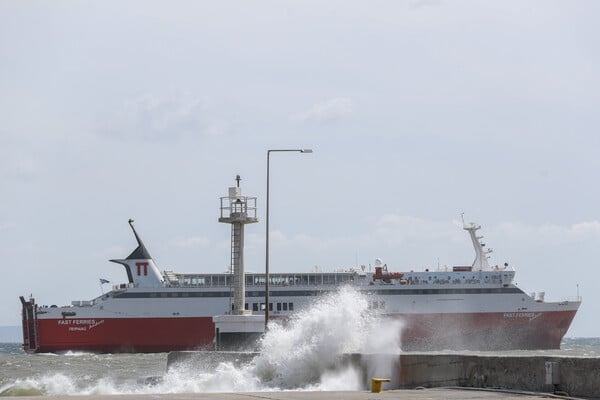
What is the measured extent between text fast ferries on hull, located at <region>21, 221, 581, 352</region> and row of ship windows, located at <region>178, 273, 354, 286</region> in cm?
6

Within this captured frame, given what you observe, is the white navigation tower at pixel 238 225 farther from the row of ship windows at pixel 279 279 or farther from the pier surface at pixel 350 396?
the row of ship windows at pixel 279 279

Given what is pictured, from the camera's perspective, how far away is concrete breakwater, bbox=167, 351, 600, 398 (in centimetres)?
1101

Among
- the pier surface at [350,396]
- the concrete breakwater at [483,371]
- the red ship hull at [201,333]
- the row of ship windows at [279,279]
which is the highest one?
the row of ship windows at [279,279]

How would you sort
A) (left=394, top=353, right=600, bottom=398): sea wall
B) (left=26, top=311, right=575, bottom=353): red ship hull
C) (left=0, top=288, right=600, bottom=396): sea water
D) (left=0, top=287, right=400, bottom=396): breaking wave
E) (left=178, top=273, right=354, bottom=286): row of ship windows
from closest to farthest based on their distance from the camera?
(left=394, top=353, right=600, bottom=398): sea wall < (left=0, top=287, right=400, bottom=396): breaking wave < (left=0, top=288, right=600, bottom=396): sea water < (left=26, top=311, right=575, bottom=353): red ship hull < (left=178, top=273, right=354, bottom=286): row of ship windows

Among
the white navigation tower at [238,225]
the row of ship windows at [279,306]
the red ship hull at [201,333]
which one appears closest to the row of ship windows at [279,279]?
the row of ship windows at [279,306]

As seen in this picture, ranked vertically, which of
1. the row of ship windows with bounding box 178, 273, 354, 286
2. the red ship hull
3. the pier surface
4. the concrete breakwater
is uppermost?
the row of ship windows with bounding box 178, 273, 354, 286

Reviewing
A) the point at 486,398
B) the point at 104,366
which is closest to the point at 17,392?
the point at 486,398

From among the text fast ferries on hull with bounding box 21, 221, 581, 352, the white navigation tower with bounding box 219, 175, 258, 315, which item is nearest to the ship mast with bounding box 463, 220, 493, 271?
the text fast ferries on hull with bounding box 21, 221, 581, 352

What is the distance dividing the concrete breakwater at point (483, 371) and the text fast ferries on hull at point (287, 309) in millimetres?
47693

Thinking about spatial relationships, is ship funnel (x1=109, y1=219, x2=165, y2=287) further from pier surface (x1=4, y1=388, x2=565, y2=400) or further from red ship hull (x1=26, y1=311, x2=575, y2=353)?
pier surface (x1=4, y1=388, x2=565, y2=400)

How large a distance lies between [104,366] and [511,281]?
97.4 feet

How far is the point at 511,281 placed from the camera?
6562 centimetres

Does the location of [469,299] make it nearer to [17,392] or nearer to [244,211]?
[244,211]

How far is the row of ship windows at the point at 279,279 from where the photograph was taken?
65.0 m
